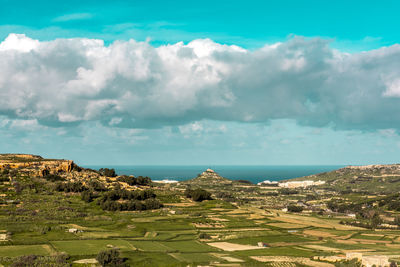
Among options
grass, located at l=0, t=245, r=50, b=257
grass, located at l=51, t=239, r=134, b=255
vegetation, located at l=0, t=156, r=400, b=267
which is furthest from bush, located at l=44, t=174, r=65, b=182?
grass, located at l=0, t=245, r=50, b=257

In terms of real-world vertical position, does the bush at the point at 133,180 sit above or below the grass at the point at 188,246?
above

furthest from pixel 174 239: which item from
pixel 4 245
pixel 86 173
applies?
pixel 86 173

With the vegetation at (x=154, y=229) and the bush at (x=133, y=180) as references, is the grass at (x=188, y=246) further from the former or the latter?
the bush at (x=133, y=180)

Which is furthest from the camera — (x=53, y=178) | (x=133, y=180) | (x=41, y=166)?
(x=133, y=180)

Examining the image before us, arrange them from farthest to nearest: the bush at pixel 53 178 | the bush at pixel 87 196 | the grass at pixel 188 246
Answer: the bush at pixel 53 178 < the bush at pixel 87 196 < the grass at pixel 188 246

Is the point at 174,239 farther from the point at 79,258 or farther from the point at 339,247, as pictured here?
the point at 339,247

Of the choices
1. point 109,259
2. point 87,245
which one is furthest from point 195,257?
point 87,245

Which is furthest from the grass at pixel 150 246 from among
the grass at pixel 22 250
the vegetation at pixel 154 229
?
the grass at pixel 22 250

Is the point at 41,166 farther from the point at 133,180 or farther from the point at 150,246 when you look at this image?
the point at 150,246

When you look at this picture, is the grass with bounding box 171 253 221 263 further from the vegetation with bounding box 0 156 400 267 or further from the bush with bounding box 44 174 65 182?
the bush with bounding box 44 174 65 182

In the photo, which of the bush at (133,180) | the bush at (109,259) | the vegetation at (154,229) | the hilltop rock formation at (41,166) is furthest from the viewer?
the bush at (133,180)

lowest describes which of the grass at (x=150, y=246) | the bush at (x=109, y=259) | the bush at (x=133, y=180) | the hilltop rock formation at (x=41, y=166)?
the grass at (x=150, y=246)

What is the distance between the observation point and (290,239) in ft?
284

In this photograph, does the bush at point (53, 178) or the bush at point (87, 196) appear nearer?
the bush at point (87, 196)
